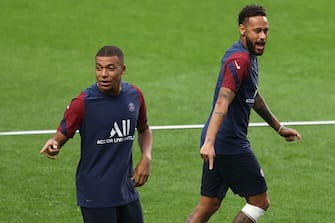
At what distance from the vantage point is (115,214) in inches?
332

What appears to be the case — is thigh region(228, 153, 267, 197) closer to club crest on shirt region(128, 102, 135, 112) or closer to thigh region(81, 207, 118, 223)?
club crest on shirt region(128, 102, 135, 112)

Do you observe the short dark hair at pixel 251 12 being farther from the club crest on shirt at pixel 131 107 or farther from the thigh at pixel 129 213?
the thigh at pixel 129 213

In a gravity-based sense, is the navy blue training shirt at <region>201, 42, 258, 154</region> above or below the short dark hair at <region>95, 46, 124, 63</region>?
below

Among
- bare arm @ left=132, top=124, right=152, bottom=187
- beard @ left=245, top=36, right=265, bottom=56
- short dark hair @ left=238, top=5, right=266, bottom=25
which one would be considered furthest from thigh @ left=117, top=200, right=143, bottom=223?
short dark hair @ left=238, top=5, right=266, bottom=25

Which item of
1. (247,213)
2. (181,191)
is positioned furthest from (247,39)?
(181,191)

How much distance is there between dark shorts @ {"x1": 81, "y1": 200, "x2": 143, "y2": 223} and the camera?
839 centimetres

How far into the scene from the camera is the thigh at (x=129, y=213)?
8.51m

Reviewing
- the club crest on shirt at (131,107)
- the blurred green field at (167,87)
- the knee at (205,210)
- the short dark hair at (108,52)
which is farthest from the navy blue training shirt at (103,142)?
the blurred green field at (167,87)

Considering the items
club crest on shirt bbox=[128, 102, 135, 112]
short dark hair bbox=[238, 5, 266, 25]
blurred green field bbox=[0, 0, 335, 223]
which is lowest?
blurred green field bbox=[0, 0, 335, 223]

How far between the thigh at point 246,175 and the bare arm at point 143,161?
1.19m

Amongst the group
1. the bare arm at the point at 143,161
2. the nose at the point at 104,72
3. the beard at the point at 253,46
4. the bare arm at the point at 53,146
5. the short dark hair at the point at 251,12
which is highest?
the short dark hair at the point at 251,12

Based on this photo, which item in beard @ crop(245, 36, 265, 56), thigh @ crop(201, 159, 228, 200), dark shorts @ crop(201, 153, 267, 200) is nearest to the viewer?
beard @ crop(245, 36, 265, 56)

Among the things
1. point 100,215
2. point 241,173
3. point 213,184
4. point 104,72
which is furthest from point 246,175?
point 104,72

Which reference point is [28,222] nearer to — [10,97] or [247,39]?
[247,39]
